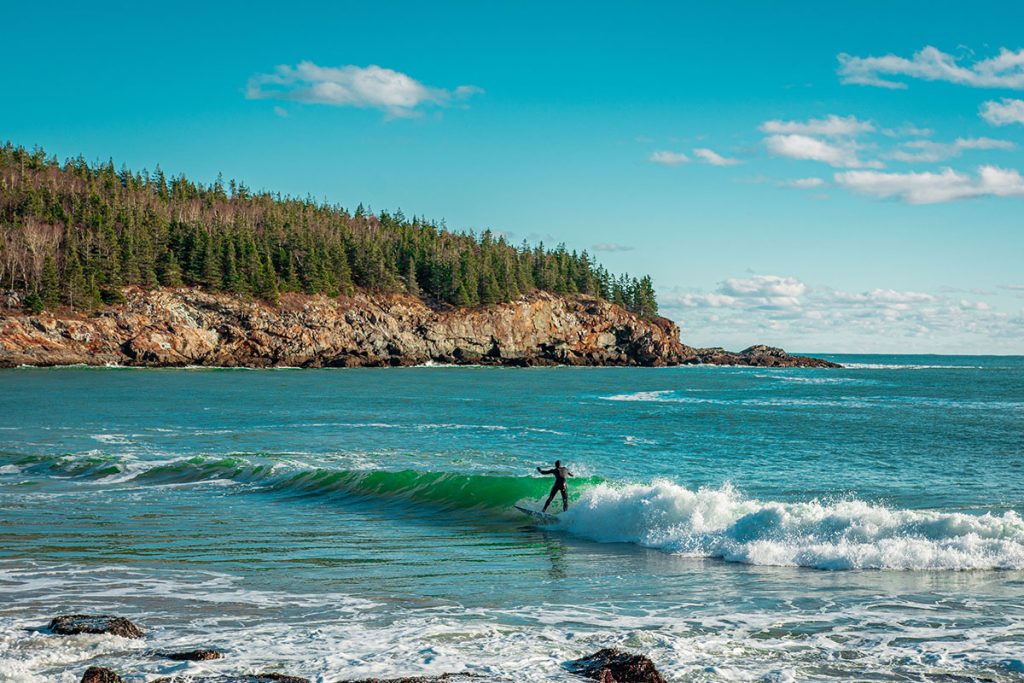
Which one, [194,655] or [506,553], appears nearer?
[194,655]

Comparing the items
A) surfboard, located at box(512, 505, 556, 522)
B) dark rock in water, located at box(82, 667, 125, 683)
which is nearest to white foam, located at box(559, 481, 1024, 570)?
surfboard, located at box(512, 505, 556, 522)

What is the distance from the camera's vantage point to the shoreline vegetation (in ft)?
331

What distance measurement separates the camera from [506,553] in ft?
55.9

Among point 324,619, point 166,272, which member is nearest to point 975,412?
point 324,619

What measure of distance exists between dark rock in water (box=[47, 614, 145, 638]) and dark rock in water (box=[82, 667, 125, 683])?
1.67 metres

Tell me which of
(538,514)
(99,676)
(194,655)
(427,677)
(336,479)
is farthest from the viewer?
(336,479)

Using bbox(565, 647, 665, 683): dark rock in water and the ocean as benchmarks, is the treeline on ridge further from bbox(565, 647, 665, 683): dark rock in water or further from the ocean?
bbox(565, 647, 665, 683): dark rock in water

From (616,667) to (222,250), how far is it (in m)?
118

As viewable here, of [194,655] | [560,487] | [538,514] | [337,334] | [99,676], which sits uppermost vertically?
[337,334]

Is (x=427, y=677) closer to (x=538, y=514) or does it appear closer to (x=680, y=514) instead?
(x=680, y=514)

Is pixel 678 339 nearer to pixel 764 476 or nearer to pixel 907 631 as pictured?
pixel 764 476

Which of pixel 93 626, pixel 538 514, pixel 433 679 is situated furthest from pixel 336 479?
pixel 433 679

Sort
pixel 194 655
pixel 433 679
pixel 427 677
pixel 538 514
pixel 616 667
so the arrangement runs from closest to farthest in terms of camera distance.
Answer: pixel 433 679 → pixel 427 677 → pixel 616 667 → pixel 194 655 → pixel 538 514

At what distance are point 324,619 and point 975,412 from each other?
5466cm
